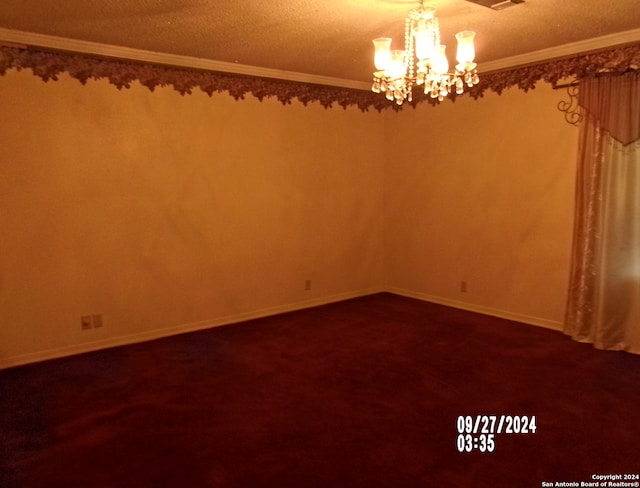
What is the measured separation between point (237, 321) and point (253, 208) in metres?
1.10

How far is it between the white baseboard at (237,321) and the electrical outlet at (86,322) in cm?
13

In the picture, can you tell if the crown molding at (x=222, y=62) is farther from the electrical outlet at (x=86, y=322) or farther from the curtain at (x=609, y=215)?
the electrical outlet at (x=86, y=322)

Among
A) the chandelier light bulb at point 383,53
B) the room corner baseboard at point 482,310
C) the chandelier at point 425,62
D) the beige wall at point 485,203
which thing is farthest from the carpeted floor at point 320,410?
the chandelier light bulb at point 383,53

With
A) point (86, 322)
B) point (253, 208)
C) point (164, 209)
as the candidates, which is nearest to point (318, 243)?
point (253, 208)

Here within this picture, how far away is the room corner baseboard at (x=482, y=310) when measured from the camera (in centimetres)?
466

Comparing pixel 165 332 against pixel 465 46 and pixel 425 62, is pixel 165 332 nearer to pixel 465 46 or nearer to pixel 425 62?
pixel 425 62

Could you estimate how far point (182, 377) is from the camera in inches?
142

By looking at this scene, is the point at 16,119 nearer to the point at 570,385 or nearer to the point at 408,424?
the point at 408,424

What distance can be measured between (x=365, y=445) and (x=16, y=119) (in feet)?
10.8

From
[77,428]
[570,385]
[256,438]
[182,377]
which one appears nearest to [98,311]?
[182,377]

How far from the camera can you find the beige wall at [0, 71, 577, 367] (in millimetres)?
3939

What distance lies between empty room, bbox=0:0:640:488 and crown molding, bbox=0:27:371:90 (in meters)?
0.02

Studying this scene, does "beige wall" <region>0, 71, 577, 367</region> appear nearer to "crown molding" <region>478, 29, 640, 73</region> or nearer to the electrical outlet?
the electrical outlet

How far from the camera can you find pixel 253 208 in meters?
5.02
